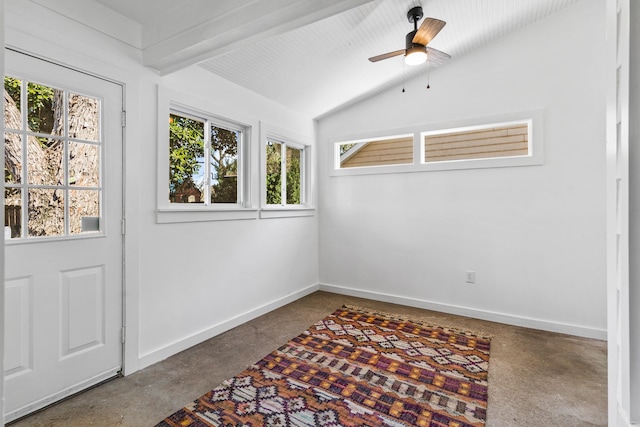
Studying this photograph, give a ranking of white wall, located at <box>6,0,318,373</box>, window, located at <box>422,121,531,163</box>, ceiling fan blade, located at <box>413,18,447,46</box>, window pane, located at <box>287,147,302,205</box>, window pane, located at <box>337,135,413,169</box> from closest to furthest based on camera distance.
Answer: white wall, located at <box>6,0,318,373</box> < ceiling fan blade, located at <box>413,18,447,46</box> < window, located at <box>422,121,531,163</box> < window pane, located at <box>337,135,413,169</box> < window pane, located at <box>287,147,302,205</box>

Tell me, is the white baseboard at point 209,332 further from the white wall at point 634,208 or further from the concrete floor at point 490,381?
the white wall at point 634,208

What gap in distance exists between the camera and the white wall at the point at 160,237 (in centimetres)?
194

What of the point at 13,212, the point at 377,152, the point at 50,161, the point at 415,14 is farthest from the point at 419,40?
the point at 13,212

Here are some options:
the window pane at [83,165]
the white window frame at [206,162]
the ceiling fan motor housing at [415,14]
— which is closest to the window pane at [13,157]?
the window pane at [83,165]

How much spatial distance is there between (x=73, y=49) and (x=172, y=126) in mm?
810

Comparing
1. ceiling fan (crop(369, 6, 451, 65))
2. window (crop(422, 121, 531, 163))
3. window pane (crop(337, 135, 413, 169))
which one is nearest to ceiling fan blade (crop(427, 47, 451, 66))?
ceiling fan (crop(369, 6, 451, 65))

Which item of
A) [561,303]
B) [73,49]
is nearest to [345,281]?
[561,303]

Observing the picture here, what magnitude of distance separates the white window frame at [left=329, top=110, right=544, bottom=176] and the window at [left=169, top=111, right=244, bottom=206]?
150cm

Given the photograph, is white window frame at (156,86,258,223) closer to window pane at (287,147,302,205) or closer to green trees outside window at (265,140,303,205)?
green trees outside window at (265,140,303,205)

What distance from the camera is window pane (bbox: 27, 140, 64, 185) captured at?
183cm

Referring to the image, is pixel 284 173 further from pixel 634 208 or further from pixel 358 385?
pixel 634 208

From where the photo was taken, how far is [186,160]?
277cm

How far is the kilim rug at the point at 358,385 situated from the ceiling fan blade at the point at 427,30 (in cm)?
251

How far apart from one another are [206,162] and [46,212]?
128 cm
